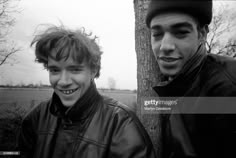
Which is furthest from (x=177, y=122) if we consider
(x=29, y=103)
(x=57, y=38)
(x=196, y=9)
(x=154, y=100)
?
(x=29, y=103)

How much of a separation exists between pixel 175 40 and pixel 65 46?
861mm

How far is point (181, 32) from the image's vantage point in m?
1.22

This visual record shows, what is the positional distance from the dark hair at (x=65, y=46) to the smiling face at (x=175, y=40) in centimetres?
62

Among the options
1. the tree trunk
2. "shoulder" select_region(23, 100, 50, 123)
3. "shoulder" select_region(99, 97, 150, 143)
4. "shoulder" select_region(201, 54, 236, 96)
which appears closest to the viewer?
"shoulder" select_region(201, 54, 236, 96)

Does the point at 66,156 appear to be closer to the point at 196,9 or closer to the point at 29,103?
the point at 196,9

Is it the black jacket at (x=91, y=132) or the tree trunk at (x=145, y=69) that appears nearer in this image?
the black jacket at (x=91, y=132)

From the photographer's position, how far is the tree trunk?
2068 millimetres

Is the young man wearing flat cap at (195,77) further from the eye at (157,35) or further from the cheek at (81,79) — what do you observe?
the cheek at (81,79)

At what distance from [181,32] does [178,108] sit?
0.57 m

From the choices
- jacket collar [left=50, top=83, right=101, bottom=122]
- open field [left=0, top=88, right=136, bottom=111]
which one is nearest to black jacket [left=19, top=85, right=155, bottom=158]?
jacket collar [left=50, top=83, right=101, bottom=122]

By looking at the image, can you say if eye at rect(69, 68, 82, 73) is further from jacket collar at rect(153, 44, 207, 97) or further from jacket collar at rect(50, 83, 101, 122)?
jacket collar at rect(153, 44, 207, 97)

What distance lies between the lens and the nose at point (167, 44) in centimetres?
121

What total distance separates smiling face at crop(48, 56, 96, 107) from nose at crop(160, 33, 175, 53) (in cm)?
67

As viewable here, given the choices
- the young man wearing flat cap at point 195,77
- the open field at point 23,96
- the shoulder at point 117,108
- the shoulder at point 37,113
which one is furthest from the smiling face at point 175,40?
the open field at point 23,96
